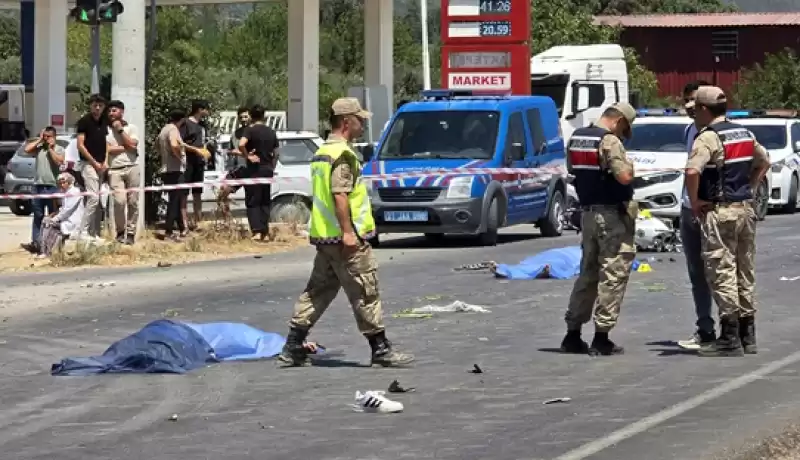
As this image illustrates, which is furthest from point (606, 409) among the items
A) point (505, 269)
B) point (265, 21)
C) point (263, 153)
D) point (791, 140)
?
point (265, 21)

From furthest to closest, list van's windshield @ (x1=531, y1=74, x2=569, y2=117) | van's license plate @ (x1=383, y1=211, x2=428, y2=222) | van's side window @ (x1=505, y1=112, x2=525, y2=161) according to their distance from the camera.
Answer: van's windshield @ (x1=531, y1=74, x2=569, y2=117) < van's side window @ (x1=505, y1=112, x2=525, y2=161) < van's license plate @ (x1=383, y1=211, x2=428, y2=222)

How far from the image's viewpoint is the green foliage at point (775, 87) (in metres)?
63.4

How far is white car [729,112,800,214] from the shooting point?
29.3 m

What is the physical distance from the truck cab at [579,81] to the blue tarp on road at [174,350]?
2239 cm

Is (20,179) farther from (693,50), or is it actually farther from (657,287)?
(693,50)

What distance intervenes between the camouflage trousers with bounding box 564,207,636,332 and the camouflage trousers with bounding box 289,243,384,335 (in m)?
1.57

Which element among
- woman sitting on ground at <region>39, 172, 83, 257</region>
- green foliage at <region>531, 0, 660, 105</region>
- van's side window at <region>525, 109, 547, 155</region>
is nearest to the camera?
woman sitting on ground at <region>39, 172, 83, 257</region>

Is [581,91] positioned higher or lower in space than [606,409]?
higher

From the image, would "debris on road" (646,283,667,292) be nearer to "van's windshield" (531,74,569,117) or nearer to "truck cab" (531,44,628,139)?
"truck cab" (531,44,628,139)

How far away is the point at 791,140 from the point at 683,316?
1638cm

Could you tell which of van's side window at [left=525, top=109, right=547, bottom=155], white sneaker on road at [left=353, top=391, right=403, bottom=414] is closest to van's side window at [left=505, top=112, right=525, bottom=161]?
van's side window at [left=525, top=109, right=547, bottom=155]

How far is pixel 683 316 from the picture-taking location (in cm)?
1430

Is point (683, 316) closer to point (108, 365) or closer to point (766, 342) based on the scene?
point (766, 342)

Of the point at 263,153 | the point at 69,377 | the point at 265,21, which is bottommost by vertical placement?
the point at 69,377
